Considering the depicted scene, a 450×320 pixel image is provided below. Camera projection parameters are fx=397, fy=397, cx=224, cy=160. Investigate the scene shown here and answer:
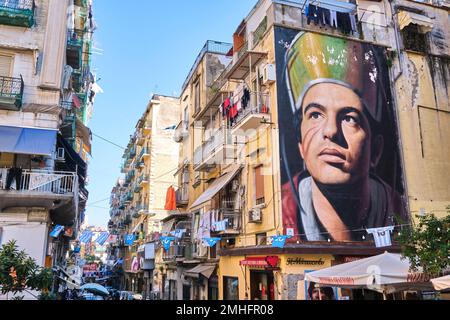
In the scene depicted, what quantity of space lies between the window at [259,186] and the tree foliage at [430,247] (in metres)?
7.81

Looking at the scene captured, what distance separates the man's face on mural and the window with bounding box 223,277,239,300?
628 centimetres

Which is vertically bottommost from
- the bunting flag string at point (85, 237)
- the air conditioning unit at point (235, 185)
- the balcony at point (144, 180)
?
the bunting flag string at point (85, 237)

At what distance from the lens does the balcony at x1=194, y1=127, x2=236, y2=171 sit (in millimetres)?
20297

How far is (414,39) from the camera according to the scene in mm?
19844

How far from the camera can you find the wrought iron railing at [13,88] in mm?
16000

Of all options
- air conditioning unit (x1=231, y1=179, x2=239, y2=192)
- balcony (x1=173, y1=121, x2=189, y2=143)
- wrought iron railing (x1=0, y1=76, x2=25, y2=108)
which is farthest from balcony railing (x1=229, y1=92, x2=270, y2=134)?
balcony (x1=173, y1=121, x2=189, y2=143)

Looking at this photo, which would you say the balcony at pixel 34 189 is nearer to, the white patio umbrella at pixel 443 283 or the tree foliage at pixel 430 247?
the tree foliage at pixel 430 247

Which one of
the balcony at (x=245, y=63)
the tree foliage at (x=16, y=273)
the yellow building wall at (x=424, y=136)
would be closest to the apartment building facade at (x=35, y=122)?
the tree foliage at (x=16, y=273)

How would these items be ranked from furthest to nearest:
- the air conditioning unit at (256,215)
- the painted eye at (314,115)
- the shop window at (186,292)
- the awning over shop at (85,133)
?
1. the shop window at (186,292)
2. the awning over shop at (85,133)
3. the painted eye at (314,115)
4. the air conditioning unit at (256,215)

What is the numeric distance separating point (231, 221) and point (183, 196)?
1046 cm

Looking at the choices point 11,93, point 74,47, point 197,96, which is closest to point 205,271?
point 197,96

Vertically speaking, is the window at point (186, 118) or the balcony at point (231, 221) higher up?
the window at point (186, 118)

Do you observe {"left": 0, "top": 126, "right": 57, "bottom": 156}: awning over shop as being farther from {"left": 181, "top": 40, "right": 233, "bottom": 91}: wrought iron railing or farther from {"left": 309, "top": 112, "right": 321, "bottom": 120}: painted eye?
{"left": 181, "top": 40, "right": 233, "bottom": 91}: wrought iron railing
